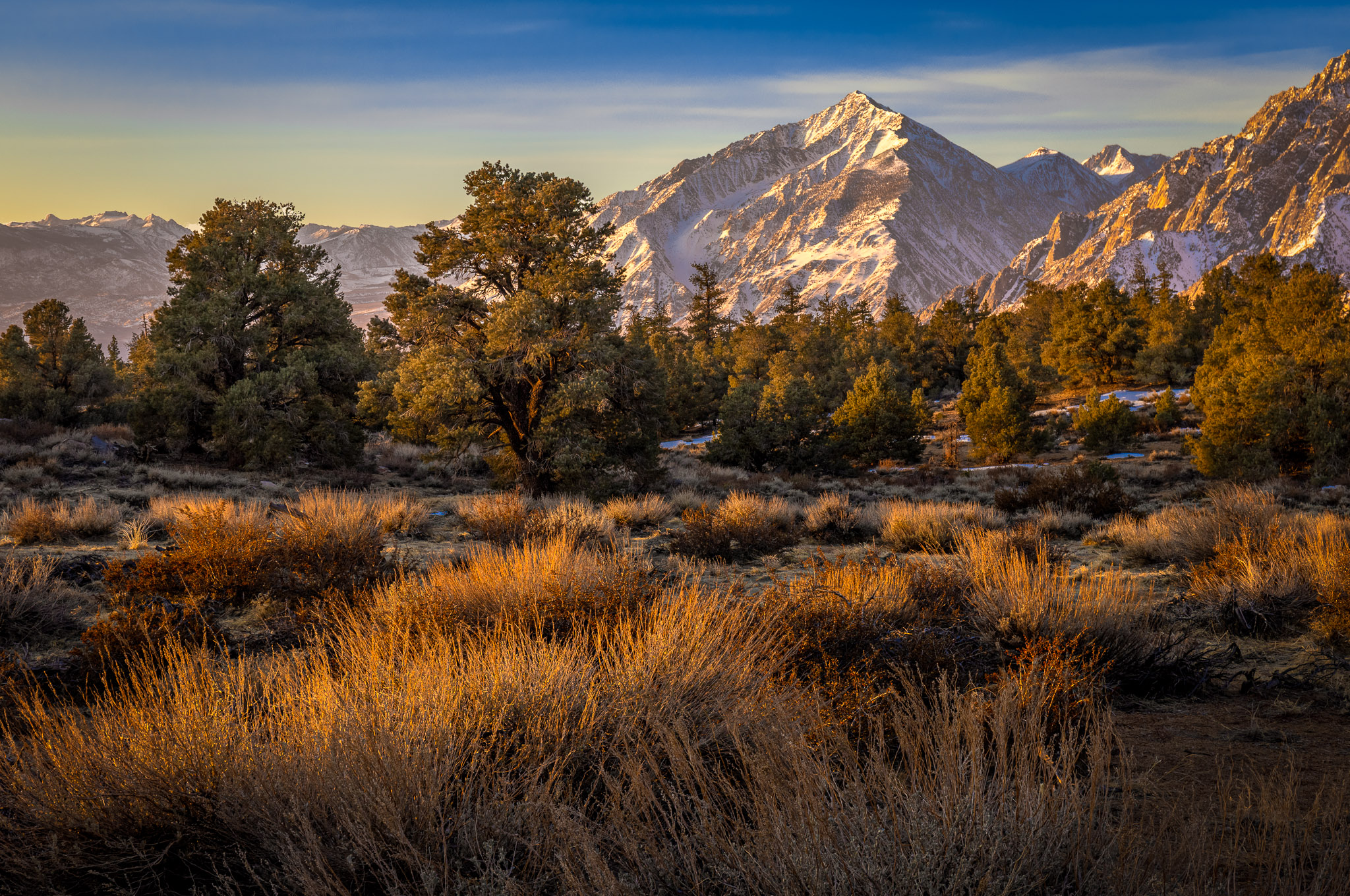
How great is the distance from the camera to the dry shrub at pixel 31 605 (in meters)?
5.60

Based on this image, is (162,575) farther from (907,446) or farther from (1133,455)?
(1133,455)

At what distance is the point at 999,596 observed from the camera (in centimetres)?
587

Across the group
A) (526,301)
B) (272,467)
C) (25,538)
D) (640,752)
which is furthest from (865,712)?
(272,467)

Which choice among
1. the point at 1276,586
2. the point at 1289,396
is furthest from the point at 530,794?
the point at 1289,396

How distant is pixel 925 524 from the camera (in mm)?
11039

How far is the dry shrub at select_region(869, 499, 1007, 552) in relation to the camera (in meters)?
10.6

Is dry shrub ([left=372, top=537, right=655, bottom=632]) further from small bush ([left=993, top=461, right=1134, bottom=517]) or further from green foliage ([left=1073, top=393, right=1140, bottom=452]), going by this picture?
green foliage ([left=1073, top=393, right=1140, bottom=452])

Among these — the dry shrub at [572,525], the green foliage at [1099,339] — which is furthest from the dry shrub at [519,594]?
the green foliage at [1099,339]

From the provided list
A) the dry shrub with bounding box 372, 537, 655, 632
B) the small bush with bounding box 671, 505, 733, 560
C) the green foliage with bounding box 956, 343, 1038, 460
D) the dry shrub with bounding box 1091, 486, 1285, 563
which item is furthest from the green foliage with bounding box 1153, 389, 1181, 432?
the dry shrub with bounding box 372, 537, 655, 632

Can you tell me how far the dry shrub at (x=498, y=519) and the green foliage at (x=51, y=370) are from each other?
27378mm

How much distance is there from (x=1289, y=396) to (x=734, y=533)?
24.0 m

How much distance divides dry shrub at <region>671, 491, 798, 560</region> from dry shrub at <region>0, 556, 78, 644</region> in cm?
633

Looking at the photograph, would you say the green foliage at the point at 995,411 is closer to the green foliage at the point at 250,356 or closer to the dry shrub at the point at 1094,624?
the green foliage at the point at 250,356

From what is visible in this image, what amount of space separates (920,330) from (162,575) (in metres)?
70.7
